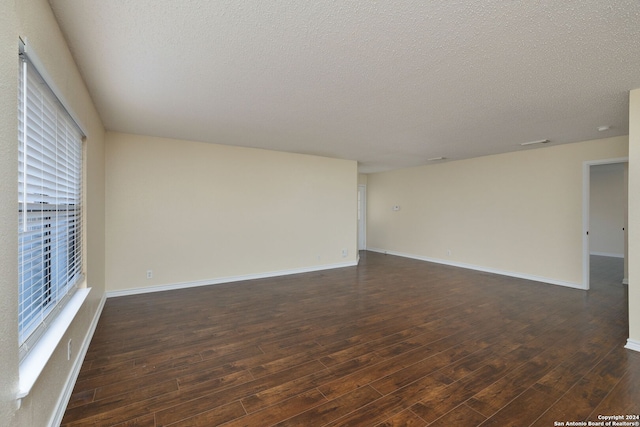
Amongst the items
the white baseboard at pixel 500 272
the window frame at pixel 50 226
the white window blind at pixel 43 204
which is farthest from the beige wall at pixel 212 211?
the white baseboard at pixel 500 272

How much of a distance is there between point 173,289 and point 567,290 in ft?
21.6

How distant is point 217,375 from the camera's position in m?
2.28

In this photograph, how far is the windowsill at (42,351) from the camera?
4.05 feet

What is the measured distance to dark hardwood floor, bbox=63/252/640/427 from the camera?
187 centimetres

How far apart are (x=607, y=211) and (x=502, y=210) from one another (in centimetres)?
509

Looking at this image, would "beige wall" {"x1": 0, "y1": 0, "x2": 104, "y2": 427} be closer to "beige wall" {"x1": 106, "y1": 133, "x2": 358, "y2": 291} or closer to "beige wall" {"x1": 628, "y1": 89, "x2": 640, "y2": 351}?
"beige wall" {"x1": 106, "y1": 133, "x2": 358, "y2": 291}

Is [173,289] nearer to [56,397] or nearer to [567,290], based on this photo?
[56,397]

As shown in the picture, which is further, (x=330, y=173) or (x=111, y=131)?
(x=330, y=173)

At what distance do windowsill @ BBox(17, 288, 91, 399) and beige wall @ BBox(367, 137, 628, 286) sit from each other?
6724 millimetres

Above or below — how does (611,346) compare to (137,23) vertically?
below

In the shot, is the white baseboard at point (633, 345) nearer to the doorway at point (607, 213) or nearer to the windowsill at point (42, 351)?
the windowsill at point (42, 351)

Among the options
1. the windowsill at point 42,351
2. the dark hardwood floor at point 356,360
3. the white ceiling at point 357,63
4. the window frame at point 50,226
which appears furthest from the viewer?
the dark hardwood floor at point 356,360

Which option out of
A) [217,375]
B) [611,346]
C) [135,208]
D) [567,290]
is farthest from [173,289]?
[567,290]

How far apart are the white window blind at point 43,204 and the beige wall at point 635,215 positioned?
4.73 m
